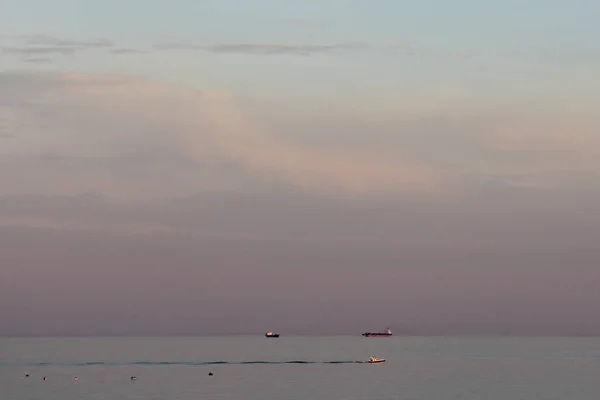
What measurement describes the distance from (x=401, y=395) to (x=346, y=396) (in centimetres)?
1101

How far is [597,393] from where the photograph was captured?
19388cm

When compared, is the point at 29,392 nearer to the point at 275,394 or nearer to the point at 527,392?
the point at 275,394

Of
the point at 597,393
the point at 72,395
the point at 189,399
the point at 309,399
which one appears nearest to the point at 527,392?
the point at 597,393

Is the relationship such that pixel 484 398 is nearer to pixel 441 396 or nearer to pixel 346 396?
pixel 441 396

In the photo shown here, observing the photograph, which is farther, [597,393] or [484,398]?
[597,393]

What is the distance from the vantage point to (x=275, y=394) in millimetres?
187000

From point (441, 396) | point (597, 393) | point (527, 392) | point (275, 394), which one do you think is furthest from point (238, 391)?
point (597, 393)

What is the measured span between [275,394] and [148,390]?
25.9 metres

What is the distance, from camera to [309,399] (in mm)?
177250

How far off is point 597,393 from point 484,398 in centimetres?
2704

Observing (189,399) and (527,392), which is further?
(527,392)

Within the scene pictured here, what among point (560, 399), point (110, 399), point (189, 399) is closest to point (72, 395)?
point (110, 399)

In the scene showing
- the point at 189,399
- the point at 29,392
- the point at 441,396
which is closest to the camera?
the point at 189,399

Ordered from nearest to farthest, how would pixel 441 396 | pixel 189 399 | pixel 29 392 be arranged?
pixel 189 399, pixel 441 396, pixel 29 392
